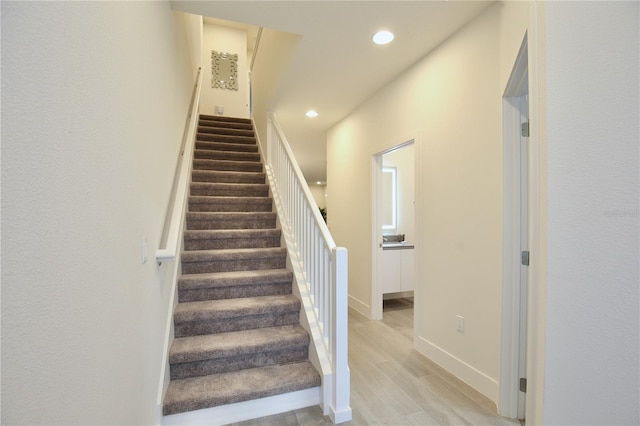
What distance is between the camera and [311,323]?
2172 mm

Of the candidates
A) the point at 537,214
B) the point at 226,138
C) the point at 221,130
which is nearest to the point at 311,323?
the point at 537,214

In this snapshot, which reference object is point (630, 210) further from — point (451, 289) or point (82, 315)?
point (451, 289)

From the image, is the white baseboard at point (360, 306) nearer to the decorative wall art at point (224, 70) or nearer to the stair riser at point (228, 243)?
the stair riser at point (228, 243)

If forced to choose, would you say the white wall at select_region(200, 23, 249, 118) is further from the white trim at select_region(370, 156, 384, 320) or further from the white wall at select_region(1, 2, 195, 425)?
the white wall at select_region(1, 2, 195, 425)

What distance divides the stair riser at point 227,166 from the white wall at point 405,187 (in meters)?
2.30

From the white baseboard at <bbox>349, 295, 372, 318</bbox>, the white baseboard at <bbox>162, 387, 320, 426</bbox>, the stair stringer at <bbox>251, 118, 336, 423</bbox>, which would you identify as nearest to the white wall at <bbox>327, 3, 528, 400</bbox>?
the white baseboard at <bbox>349, 295, 372, 318</bbox>

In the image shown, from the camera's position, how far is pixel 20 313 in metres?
0.58

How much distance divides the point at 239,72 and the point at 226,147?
283 centimetres

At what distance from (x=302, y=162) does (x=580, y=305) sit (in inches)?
283

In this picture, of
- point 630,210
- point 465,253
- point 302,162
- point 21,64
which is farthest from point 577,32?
point 302,162

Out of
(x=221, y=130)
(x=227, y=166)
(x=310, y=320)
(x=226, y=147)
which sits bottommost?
(x=310, y=320)

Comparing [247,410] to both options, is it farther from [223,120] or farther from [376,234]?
[223,120]

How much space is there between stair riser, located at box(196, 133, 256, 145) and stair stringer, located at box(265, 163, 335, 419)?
7.66ft

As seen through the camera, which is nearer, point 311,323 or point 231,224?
point 311,323
